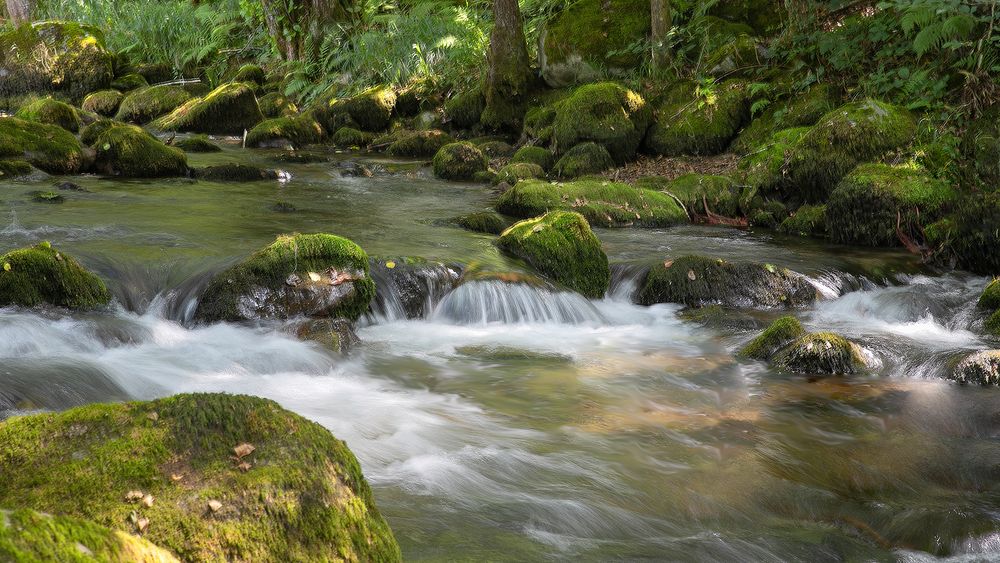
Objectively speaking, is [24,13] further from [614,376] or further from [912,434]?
[912,434]

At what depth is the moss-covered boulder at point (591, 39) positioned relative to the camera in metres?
15.2

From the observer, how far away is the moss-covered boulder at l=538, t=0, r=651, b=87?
15227 millimetres

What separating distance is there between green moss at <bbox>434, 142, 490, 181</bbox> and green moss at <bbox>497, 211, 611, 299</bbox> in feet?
18.4

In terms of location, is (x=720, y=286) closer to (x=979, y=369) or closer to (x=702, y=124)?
(x=979, y=369)

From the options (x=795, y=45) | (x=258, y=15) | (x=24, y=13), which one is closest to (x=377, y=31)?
(x=258, y=15)

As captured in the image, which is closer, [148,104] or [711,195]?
[711,195]

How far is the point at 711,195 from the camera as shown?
10.7 m

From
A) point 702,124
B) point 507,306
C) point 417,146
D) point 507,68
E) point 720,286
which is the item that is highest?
point 507,68

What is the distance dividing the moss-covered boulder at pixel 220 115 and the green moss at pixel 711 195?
11.3 meters

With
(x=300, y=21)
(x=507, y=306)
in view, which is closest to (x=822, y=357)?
(x=507, y=306)

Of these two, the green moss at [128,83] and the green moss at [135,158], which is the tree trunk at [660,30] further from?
the green moss at [128,83]

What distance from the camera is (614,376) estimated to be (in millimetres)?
5801

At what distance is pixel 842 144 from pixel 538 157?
16.9ft

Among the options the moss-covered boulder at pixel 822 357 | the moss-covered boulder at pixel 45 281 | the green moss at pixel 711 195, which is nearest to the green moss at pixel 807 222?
the green moss at pixel 711 195
